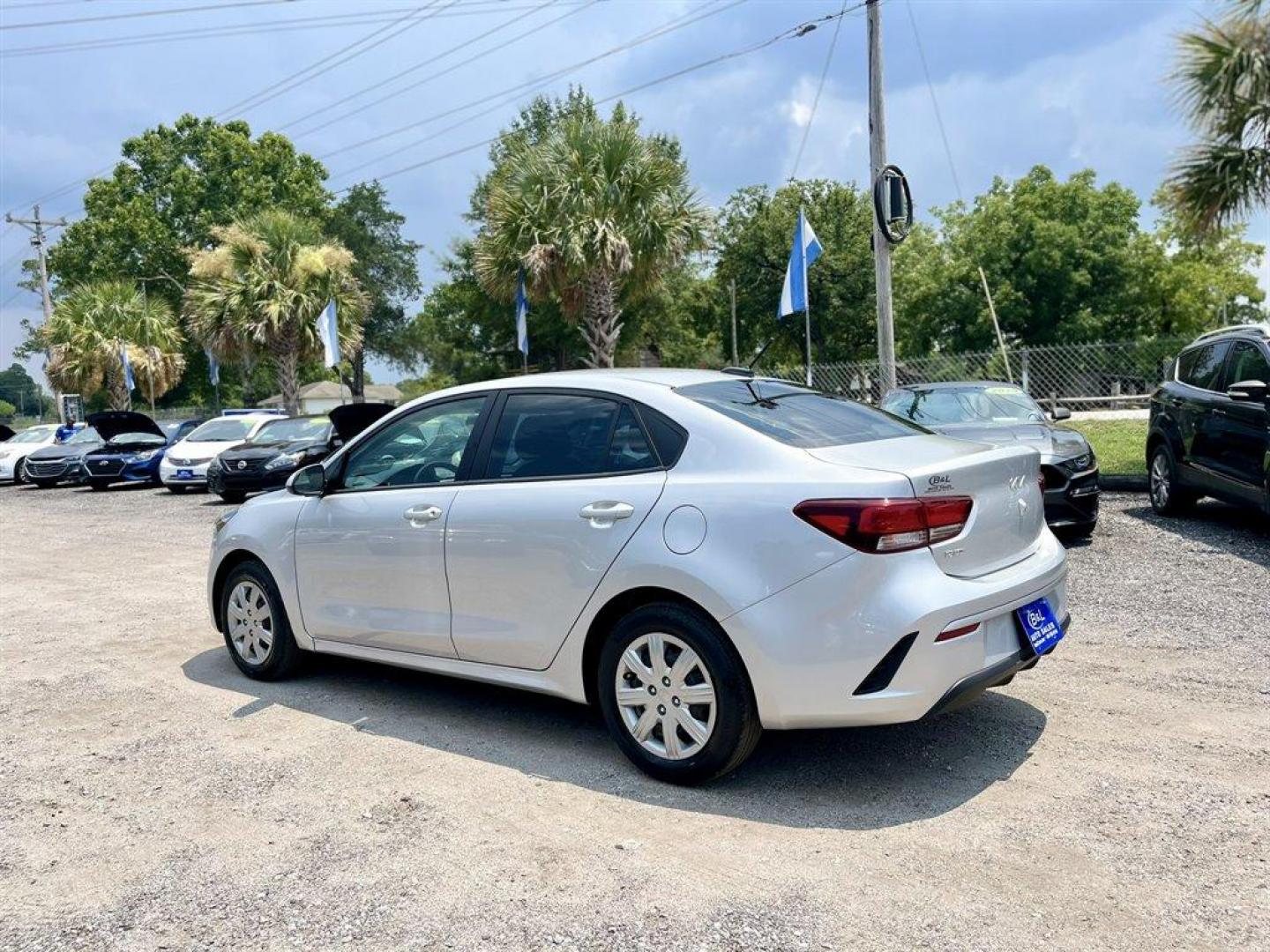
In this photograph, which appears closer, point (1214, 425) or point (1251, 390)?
point (1251, 390)

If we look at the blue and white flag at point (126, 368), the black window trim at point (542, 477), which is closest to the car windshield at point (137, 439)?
the blue and white flag at point (126, 368)

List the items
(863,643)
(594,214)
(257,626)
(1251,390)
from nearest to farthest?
(863,643) → (257,626) → (1251,390) → (594,214)

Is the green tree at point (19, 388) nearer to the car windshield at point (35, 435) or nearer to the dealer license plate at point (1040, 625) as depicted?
the car windshield at point (35, 435)

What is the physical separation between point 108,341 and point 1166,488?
36248 millimetres

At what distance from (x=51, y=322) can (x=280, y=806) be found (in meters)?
38.8

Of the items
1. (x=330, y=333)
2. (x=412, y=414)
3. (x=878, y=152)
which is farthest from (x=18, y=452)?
(x=412, y=414)

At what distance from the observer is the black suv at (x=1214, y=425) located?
27.0 ft

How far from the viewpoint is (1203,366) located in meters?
9.60

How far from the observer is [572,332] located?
125 feet

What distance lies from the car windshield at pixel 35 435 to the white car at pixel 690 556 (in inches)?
1065

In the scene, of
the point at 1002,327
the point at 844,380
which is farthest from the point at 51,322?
the point at 1002,327

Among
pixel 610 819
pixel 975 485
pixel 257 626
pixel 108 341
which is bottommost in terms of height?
pixel 610 819

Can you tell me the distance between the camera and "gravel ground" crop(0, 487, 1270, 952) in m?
3.04

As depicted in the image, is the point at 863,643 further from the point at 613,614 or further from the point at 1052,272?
the point at 1052,272
